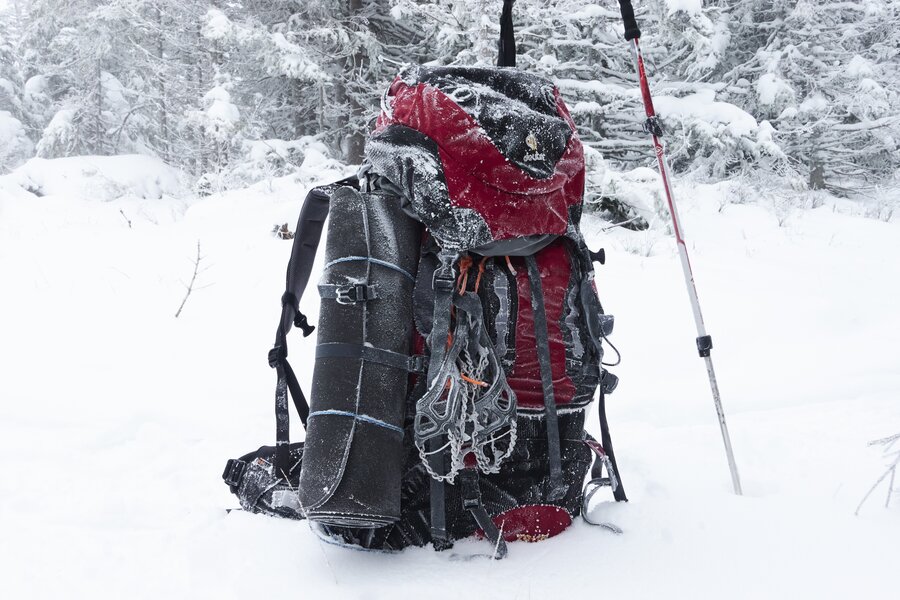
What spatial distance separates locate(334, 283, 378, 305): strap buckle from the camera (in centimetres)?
175

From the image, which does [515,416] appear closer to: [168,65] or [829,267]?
[829,267]

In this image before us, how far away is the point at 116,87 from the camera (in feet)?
67.0

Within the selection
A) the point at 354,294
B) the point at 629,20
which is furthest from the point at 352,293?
the point at 629,20

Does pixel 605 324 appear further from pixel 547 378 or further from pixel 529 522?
pixel 529 522

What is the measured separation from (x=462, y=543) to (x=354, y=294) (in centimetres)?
88

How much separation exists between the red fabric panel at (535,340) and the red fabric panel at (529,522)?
34cm

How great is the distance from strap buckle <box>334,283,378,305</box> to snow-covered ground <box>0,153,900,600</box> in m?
0.80

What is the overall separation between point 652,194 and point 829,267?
2105 mm

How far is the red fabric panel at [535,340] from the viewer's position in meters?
Result: 1.89

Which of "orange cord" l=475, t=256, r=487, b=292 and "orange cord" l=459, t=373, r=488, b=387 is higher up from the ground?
"orange cord" l=475, t=256, r=487, b=292

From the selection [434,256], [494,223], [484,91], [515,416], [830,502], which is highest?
[484,91]

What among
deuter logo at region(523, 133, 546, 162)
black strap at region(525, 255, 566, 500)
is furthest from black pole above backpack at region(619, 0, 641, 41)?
black strap at region(525, 255, 566, 500)

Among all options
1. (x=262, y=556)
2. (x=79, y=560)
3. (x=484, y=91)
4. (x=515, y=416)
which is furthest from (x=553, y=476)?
(x=79, y=560)

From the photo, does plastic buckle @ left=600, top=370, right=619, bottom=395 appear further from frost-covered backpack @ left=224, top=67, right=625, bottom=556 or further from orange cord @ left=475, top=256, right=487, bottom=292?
orange cord @ left=475, top=256, right=487, bottom=292
